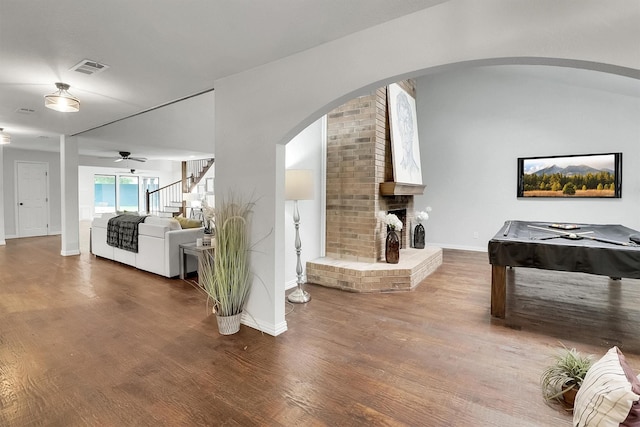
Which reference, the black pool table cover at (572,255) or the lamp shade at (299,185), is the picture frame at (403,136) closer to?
the lamp shade at (299,185)

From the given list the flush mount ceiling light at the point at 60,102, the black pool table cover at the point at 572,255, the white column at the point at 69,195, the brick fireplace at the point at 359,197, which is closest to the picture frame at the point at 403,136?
the brick fireplace at the point at 359,197

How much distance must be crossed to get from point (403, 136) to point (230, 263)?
358cm

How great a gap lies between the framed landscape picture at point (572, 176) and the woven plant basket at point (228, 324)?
598 cm

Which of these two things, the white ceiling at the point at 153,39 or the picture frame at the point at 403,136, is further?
the picture frame at the point at 403,136

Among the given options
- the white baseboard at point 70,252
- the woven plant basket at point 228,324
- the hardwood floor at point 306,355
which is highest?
the white baseboard at point 70,252

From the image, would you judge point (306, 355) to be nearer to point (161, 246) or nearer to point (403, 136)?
point (161, 246)

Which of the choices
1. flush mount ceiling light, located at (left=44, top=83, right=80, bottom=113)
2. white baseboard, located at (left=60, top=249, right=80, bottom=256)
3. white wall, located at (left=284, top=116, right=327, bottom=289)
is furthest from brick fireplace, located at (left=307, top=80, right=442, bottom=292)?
white baseboard, located at (left=60, top=249, right=80, bottom=256)

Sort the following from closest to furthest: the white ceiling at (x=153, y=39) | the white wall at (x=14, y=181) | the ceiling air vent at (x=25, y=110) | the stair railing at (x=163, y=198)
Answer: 1. the white ceiling at (x=153, y=39)
2. the ceiling air vent at (x=25, y=110)
3. the white wall at (x=14, y=181)
4. the stair railing at (x=163, y=198)

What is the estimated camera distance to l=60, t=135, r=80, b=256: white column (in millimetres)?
6418

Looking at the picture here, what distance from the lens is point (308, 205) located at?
4.54 metres

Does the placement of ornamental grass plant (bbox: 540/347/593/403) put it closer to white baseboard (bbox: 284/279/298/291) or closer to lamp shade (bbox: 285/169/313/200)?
lamp shade (bbox: 285/169/313/200)

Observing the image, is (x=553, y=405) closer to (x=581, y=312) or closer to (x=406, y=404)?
(x=406, y=404)

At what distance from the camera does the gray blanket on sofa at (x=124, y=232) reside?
5199 millimetres

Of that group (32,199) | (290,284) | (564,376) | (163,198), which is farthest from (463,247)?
(163,198)
